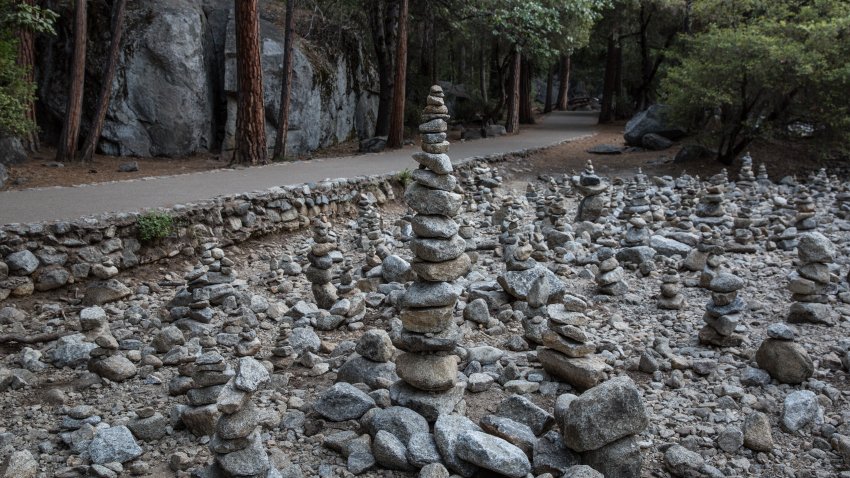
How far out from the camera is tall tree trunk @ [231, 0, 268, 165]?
13.7 m

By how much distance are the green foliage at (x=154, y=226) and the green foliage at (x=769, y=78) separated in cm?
1283

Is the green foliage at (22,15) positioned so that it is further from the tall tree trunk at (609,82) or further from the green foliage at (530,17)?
the tall tree trunk at (609,82)

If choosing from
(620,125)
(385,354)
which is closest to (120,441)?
(385,354)

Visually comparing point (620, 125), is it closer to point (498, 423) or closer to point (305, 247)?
point (305, 247)

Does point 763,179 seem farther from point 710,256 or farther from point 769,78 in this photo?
point 710,256

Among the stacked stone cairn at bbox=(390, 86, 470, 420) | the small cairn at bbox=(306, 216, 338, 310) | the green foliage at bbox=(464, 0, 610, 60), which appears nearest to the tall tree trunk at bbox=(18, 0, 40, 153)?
the small cairn at bbox=(306, 216, 338, 310)

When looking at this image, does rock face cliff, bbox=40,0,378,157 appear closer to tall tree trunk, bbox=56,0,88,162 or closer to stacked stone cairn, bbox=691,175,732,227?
tall tree trunk, bbox=56,0,88,162

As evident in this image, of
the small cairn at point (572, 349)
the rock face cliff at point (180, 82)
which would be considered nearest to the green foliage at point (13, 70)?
the rock face cliff at point (180, 82)

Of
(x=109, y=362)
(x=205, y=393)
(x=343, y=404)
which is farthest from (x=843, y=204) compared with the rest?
(x=109, y=362)

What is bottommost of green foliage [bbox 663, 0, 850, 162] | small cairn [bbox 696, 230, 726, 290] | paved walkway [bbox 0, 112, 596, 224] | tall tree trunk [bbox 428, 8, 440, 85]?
small cairn [bbox 696, 230, 726, 290]

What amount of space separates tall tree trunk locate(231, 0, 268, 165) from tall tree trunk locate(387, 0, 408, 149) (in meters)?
4.65

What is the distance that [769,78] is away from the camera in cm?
1524

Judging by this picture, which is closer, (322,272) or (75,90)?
(322,272)

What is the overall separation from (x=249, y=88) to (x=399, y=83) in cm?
509
